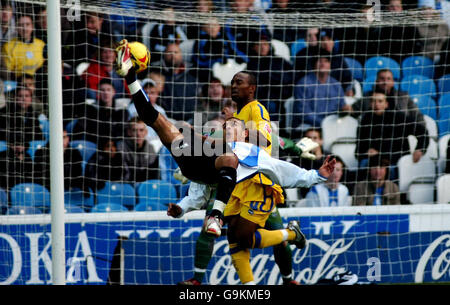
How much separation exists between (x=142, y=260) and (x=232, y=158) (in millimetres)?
2418

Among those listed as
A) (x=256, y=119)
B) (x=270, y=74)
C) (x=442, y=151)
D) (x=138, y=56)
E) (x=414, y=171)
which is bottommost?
(x=414, y=171)

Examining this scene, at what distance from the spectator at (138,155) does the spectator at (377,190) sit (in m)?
2.35

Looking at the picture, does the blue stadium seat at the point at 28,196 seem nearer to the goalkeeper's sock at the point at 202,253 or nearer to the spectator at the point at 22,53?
the spectator at the point at 22,53

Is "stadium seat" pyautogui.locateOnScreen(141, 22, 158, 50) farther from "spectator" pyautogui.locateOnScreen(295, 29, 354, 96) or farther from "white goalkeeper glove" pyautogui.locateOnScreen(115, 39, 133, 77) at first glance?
"white goalkeeper glove" pyautogui.locateOnScreen(115, 39, 133, 77)

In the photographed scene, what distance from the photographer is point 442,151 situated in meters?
8.74

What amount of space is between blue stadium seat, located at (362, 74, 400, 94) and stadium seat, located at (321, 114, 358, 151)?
462 mm

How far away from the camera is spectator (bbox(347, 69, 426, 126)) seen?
8.75 meters

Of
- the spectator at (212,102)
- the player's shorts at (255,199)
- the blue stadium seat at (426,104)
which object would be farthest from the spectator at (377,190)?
the player's shorts at (255,199)

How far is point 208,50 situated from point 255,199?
121 inches

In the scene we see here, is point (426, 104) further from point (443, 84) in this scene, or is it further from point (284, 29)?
point (284, 29)

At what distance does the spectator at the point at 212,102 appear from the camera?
8.70 metres

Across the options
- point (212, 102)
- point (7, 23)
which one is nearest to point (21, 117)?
point (7, 23)

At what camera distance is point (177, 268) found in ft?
25.9
